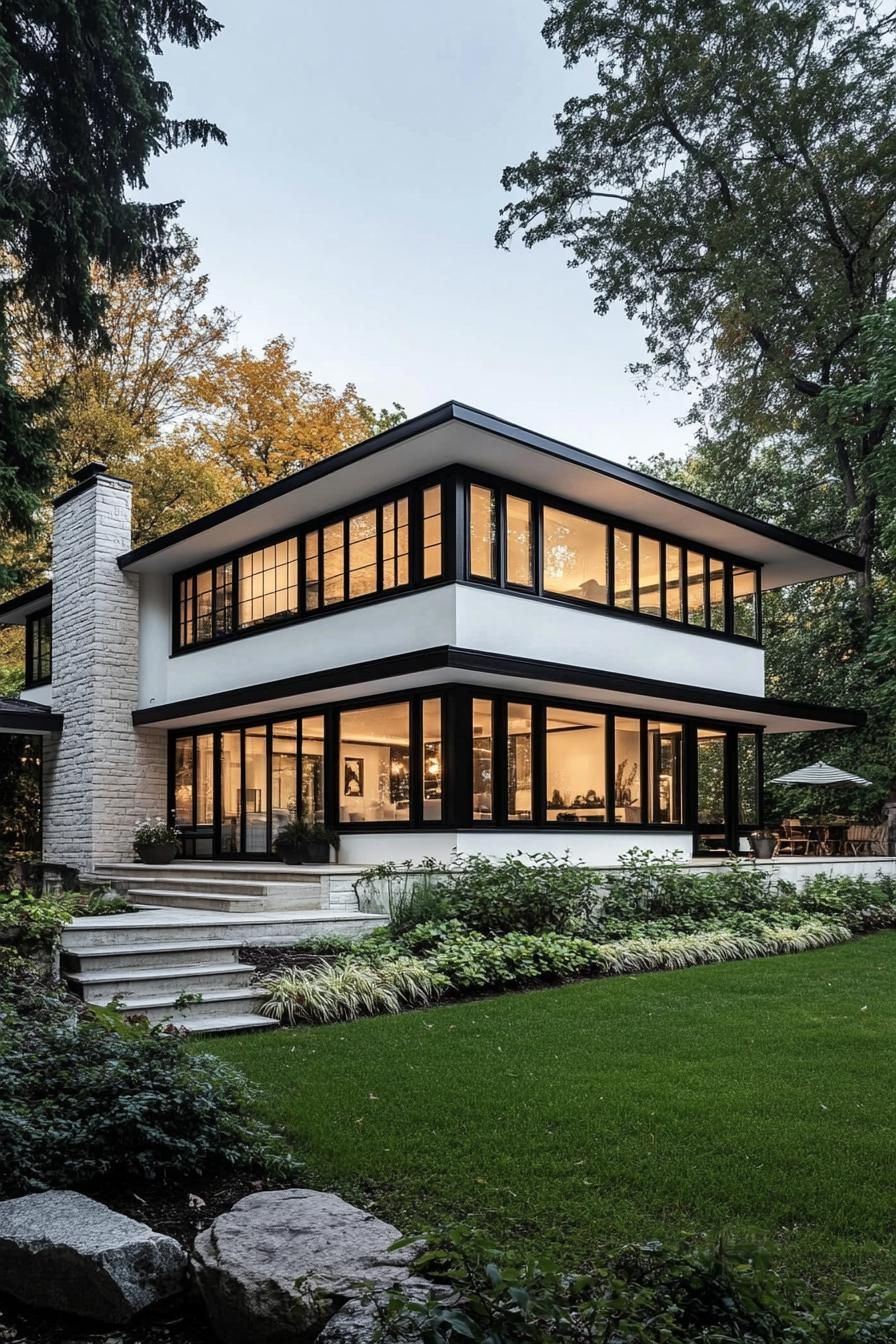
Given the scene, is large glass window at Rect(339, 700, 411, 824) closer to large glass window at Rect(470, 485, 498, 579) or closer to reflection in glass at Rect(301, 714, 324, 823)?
reflection in glass at Rect(301, 714, 324, 823)

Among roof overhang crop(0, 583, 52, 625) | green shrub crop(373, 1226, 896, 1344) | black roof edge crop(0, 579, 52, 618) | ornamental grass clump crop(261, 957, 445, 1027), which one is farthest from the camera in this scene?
roof overhang crop(0, 583, 52, 625)

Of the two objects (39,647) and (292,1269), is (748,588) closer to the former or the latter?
(39,647)

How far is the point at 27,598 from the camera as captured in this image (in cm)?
1867

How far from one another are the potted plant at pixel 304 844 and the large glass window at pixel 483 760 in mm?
2184

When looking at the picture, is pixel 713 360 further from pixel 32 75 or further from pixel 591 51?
pixel 32 75

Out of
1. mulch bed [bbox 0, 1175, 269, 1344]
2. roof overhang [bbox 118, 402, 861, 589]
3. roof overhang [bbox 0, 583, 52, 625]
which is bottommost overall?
mulch bed [bbox 0, 1175, 269, 1344]

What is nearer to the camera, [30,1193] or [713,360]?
[30,1193]

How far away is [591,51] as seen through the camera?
2069 cm

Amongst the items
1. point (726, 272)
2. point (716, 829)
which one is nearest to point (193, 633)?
point (716, 829)

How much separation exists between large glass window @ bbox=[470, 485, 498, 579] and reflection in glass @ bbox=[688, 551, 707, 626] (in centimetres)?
454

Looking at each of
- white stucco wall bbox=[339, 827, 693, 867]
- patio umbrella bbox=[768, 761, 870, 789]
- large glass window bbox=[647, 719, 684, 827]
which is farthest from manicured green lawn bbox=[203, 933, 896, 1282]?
patio umbrella bbox=[768, 761, 870, 789]

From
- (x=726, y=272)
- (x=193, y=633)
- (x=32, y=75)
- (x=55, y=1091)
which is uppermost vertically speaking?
(x=726, y=272)

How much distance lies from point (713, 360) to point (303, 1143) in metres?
20.4

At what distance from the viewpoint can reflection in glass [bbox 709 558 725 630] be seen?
1583 cm
